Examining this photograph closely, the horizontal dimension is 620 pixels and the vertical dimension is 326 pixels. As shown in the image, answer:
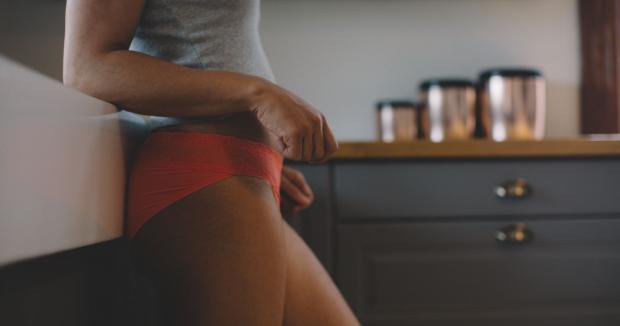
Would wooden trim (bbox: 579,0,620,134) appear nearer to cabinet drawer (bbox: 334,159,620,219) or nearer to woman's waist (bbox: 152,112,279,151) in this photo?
cabinet drawer (bbox: 334,159,620,219)

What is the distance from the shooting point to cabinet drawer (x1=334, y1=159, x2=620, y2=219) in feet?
3.43

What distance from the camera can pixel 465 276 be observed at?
41.0 inches

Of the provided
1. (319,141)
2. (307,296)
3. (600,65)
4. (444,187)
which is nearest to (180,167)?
(319,141)

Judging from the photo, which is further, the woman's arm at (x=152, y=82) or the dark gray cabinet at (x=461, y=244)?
the dark gray cabinet at (x=461, y=244)

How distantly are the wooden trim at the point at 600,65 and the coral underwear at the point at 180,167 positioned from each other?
127cm

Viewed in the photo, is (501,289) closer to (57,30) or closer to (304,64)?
(304,64)

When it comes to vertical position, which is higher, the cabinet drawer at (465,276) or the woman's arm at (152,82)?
the woman's arm at (152,82)

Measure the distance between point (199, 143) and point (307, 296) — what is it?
27 cm

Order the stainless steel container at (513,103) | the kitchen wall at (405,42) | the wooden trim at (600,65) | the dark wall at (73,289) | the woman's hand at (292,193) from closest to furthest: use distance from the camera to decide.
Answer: the dark wall at (73,289), the woman's hand at (292,193), the stainless steel container at (513,103), the wooden trim at (600,65), the kitchen wall at (405,42)

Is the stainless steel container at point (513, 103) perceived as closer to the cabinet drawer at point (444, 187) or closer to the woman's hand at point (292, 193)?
the cabinet drawer at point (444, 187)

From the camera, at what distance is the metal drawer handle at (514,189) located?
3.43 feet

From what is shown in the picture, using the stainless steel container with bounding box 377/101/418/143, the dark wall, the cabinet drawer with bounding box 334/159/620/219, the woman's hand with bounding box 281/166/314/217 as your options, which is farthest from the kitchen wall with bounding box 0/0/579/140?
the dark wall

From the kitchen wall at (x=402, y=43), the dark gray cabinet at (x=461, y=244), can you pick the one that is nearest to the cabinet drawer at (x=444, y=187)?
the dark gray cabinet at (x=461, y=244)

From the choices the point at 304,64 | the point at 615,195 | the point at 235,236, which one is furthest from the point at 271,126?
the point at 304,64
